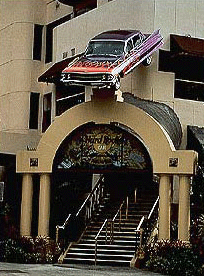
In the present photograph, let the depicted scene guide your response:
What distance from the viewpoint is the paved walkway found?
20.1m

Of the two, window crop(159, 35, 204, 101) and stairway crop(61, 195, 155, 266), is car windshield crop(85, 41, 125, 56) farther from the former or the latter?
stairway crop(61, 195, 155, 266)

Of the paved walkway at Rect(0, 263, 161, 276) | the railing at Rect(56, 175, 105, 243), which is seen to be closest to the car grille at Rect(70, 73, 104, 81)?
the railing at Rect(56, 175, 105, 243)

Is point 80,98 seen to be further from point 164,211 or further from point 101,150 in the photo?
point 164,211

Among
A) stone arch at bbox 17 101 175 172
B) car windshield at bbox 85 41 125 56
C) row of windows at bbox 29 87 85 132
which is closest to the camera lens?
stone arch at bbox 17 101 175 172

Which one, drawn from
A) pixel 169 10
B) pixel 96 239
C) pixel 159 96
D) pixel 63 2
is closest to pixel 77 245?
pixel 96 239

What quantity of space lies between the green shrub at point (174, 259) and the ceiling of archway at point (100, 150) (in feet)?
10.1

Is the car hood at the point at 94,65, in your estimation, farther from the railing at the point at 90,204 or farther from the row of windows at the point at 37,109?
the row of windows at the point at 37,109

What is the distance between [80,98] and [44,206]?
27.7 feet

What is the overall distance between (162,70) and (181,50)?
119 centimetres

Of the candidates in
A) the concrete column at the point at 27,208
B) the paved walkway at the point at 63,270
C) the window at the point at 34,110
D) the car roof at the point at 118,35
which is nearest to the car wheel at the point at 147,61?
the car roof at the point at 118,35

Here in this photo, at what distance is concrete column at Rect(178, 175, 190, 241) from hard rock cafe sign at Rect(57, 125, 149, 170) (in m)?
1.63

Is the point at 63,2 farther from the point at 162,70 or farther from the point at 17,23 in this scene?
the point at 162,70

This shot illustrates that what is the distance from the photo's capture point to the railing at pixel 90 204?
2602cm

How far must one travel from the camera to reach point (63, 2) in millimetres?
34812
